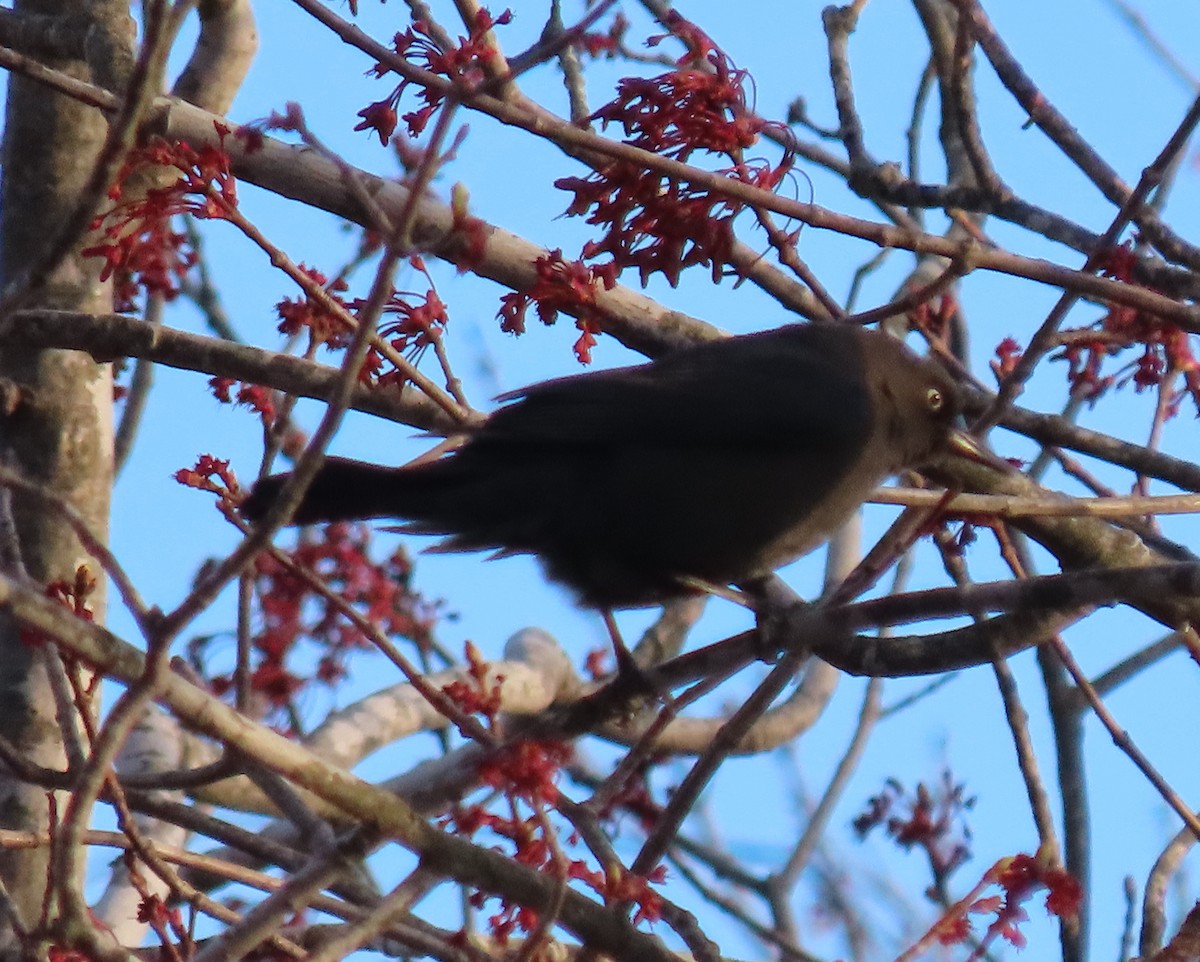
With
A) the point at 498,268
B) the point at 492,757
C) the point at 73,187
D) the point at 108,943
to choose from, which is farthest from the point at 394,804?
the point at 73,187

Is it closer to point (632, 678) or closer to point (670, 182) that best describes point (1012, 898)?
point (632, 678)

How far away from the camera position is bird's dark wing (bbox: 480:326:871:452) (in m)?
5.09

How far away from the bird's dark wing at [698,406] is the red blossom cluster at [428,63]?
125 centimetres

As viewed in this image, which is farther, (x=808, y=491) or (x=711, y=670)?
(x=808, y=491)

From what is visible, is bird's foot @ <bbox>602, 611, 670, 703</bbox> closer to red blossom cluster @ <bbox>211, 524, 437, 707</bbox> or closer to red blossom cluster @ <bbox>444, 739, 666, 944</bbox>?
red blossom cluster @ <bbox>444, 739, 666, 944</bbox>

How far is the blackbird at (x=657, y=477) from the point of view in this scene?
499 cm

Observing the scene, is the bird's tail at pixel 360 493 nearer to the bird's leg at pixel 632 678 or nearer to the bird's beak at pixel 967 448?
the bird's leg at pixel 632 678

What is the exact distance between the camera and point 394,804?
2.86m

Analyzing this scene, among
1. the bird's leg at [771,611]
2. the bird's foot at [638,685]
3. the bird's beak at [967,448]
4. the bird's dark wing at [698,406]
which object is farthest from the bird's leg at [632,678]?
the bird's beak at [967,448]

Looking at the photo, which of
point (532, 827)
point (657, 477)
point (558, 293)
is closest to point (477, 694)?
point (532, 827)

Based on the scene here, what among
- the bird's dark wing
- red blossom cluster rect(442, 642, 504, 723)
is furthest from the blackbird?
red blossom cluster rect(442, 642, 504, 723)

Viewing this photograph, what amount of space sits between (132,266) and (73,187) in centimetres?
49

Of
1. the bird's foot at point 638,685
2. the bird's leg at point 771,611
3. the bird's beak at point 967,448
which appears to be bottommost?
the bird's foot at point 638,685

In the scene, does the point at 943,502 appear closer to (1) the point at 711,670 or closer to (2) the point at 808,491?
(1) the point at 711,670
